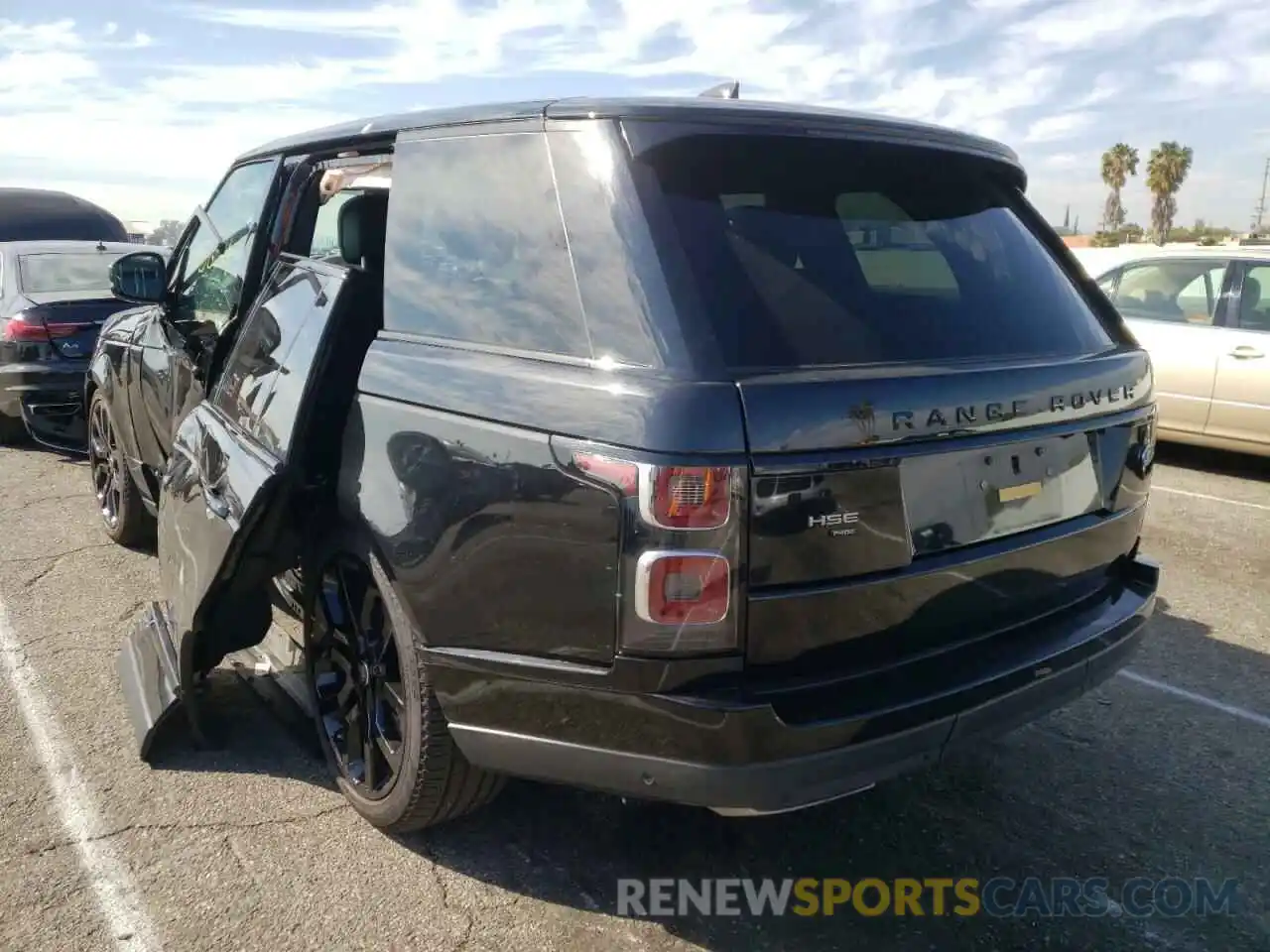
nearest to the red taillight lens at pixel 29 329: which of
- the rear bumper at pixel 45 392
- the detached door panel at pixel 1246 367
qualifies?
the rear bumper at pixel 45 392

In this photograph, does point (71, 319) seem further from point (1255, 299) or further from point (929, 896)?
point (1255, 299)

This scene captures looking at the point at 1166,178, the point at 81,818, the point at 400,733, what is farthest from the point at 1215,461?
the point at 1166,178

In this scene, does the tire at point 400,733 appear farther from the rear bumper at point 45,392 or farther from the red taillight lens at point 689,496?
the rear bumper at point 45,392

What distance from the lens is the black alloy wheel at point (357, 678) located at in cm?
289

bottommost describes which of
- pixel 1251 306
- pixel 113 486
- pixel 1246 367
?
pixel 113 486

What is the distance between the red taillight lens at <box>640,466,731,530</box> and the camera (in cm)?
207

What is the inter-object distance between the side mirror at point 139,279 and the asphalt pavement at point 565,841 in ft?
5.09

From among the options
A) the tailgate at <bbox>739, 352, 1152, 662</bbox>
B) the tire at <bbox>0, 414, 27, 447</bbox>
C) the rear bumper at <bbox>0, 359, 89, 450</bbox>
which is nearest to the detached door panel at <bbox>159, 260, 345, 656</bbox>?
the tailgate at <bbox>739, 352, 1152, 662</bbox>

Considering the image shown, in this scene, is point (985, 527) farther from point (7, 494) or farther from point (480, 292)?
point (7, 494)

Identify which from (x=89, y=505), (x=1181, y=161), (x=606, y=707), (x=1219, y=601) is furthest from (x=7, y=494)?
(x=1181, y=161)

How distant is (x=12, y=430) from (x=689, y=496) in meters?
8.11

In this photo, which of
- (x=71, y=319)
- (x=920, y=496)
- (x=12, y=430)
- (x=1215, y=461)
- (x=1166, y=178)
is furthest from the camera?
(x=1166, y=178)

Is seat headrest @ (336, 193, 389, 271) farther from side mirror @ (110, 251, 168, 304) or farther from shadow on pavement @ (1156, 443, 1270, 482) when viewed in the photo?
shadow on pavement @ (1156, 443, 1270, 482)

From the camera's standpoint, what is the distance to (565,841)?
2.99 meters
